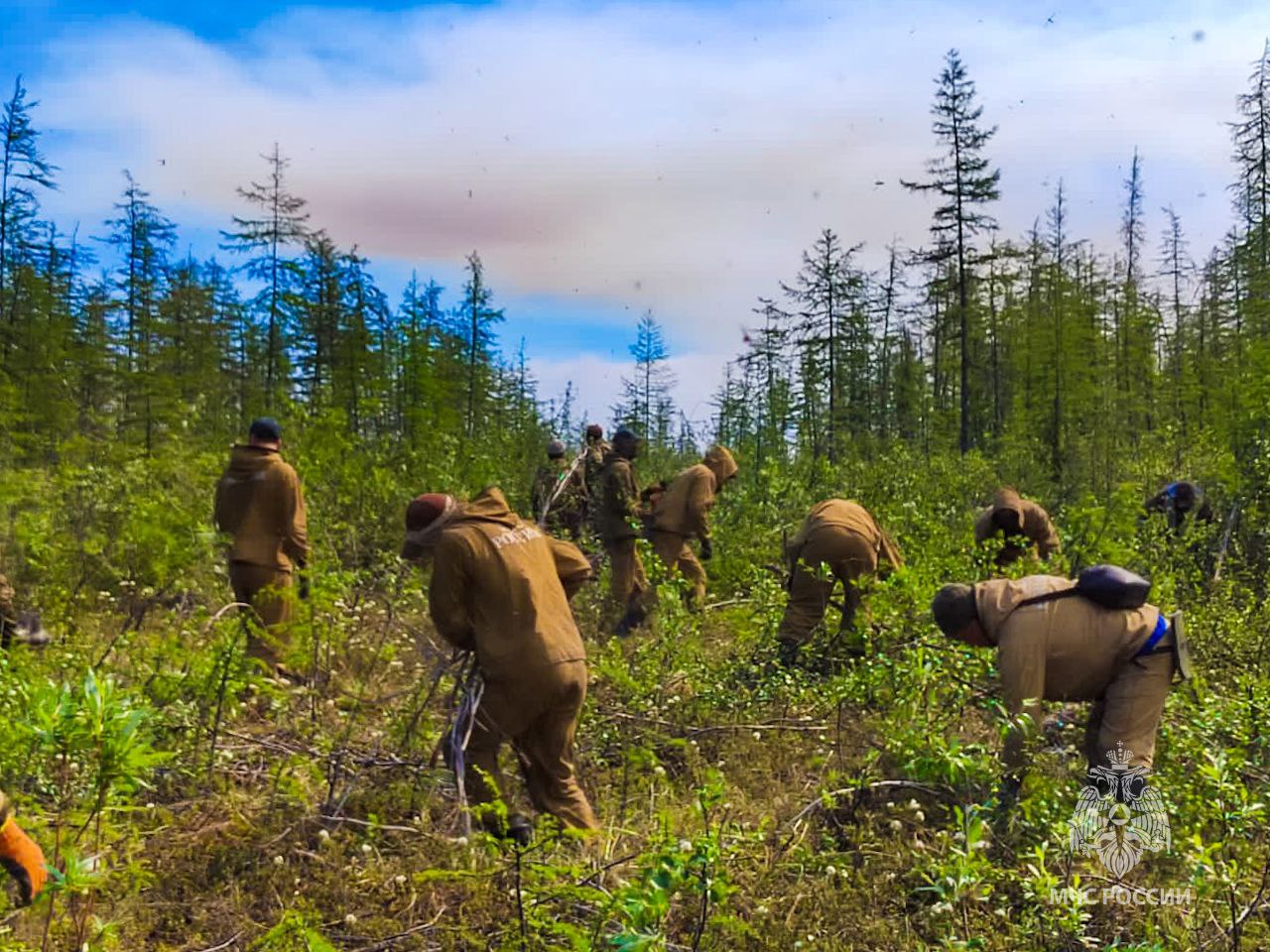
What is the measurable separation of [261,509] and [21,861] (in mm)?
4384

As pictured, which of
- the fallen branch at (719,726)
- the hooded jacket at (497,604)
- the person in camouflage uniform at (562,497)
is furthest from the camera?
the person in camouflage uniform at (562,497)

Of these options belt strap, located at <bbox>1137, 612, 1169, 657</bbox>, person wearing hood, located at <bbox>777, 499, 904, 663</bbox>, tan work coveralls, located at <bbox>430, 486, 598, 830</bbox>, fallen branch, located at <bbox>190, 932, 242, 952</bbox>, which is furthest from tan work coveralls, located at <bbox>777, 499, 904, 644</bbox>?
fallen branch, located at <bbox>190, 932, 242, 952</bbox>

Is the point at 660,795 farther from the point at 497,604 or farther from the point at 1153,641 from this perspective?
the point at 1153,641

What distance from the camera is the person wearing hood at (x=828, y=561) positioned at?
21.5 feet

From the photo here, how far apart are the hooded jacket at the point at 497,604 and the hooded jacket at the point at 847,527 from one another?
9.33 ft

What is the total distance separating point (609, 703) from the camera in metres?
6.00

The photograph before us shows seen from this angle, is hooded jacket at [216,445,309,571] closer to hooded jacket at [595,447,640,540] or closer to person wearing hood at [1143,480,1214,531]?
hooded jacket at [595,447,640,540]

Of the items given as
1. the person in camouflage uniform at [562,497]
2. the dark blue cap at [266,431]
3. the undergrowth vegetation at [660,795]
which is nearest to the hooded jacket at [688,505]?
the person in camouflage uniform at [562,497]

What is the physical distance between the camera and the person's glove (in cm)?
269

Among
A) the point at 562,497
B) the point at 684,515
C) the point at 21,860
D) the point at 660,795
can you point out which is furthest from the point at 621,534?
the point at 21,860

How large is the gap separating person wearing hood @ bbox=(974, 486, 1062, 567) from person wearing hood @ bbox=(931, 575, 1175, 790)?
262 centimetres

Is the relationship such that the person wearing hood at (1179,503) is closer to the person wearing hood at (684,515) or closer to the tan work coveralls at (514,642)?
the person wearing hood at (684,515)

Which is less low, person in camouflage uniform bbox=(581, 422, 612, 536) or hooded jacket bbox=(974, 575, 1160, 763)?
person in camouflage uniform bbox=(581, 422, 612, 536)

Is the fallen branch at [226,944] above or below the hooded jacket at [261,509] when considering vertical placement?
below
